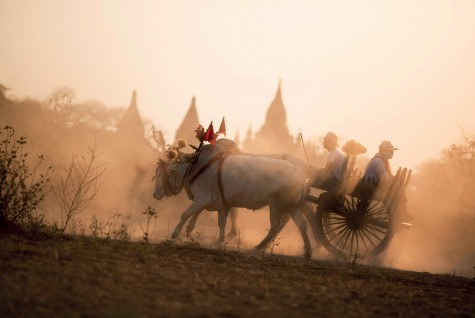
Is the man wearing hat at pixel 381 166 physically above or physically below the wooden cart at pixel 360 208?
above

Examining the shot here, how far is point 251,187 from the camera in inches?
394

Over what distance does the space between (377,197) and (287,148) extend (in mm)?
53708

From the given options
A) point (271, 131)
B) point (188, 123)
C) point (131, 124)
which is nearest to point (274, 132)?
point (271, 131)

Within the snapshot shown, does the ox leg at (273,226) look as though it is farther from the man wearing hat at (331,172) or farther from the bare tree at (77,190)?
the bare tree at (77,190)

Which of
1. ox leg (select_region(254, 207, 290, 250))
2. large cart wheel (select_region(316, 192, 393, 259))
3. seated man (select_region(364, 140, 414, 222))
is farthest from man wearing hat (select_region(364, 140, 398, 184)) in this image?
ox leg (select_region(254, 207, 290, 250))

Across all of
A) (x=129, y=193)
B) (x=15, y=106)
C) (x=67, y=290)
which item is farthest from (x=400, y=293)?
(x=15, y=106)

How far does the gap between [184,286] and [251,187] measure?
5.51 m

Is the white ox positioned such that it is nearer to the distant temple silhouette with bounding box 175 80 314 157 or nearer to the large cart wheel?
the large cart wheel

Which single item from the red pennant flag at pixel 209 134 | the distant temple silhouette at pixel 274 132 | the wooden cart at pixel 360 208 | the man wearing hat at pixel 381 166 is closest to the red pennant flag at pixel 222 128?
the red pennant flag at pixel 209 134

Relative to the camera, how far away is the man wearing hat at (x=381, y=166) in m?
10.2

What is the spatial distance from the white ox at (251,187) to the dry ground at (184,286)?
9.02 ft

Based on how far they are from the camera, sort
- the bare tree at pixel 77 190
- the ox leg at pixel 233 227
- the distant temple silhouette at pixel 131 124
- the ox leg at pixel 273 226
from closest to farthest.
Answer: the bare tree at pixel 77 190
the ox leg at pixel 273 226
the ox leg at pixel 233 227
the distant temple silhouette at pixel 131 124

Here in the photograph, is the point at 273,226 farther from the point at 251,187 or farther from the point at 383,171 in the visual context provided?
the point at 383,171

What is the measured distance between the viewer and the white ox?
10008mm
